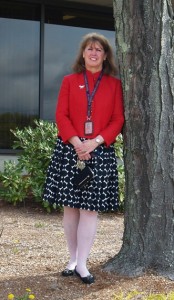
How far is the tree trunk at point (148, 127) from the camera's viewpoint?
3.92 metres

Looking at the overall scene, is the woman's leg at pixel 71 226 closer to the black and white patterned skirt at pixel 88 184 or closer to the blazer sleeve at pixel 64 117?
the black and white patterned skirt at pixel 88 184

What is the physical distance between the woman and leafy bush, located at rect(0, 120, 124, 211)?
2.74 meters

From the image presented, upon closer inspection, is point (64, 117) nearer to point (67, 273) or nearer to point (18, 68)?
point (67, 273)

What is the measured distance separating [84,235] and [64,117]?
0.83m

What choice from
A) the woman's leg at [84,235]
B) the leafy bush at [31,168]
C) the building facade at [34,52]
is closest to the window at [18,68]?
the building facade at [34,52]

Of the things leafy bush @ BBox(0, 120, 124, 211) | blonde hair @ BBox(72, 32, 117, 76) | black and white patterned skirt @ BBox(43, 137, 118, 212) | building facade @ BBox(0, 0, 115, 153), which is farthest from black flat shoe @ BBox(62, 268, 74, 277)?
building facade @ BBox(0, 0, 115, 153)

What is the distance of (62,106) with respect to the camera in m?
3.98

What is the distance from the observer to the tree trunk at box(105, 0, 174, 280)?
392 cm

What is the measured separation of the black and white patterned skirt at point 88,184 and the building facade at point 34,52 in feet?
17.2

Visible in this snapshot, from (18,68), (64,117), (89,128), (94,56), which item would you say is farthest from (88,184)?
(18,68)

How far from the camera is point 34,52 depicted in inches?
371

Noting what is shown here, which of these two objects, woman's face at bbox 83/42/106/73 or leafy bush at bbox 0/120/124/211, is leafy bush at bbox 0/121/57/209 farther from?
woman's face at bbox 83/42/106/73

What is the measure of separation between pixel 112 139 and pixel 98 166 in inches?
8.3

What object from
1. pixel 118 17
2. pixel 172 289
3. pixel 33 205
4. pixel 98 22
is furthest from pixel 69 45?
pixel 172 289
